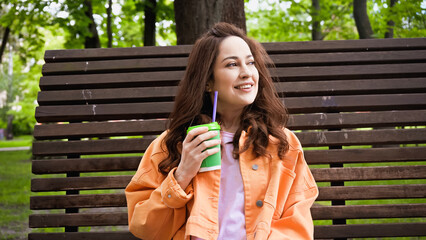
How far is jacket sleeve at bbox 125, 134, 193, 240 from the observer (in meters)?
2.21

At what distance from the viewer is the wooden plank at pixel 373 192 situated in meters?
3.06

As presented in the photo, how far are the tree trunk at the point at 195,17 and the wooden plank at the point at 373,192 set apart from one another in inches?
77.0

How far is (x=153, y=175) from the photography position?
2443 mm

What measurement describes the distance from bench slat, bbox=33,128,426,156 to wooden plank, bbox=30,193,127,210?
34 cm

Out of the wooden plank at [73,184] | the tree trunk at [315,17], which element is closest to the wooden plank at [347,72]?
the wooden plank at [73,184]

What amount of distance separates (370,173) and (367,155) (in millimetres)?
136

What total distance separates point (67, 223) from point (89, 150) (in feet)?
1.86

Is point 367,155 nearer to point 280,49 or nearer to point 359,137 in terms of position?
point 359,137

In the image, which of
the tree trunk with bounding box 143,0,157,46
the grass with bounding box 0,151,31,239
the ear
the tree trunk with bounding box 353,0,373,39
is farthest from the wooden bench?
the tree trunk with bounding box 143,0,157,46

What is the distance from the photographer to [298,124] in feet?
10.4

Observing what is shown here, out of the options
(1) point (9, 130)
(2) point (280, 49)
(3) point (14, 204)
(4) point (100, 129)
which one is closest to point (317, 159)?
(2) point (280, 49)

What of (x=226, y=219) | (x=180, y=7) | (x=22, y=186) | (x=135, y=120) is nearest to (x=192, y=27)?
(x=180, y=7)

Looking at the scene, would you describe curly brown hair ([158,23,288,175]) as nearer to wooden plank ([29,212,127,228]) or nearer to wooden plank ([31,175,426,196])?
wooden plank ([31,175,426,196])

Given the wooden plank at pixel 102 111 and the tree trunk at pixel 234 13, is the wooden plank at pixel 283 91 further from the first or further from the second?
the tree trunk at pixel 234 13
